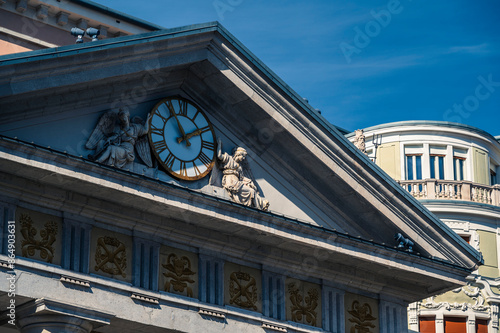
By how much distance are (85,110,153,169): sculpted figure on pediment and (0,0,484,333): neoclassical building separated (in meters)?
0.03

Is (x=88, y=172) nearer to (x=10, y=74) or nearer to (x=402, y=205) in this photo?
(x=10, y=74)

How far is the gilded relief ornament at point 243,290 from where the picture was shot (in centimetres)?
2842

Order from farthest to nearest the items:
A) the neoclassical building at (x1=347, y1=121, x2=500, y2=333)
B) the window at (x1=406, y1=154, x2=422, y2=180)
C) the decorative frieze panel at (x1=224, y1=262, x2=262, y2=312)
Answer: the window at (x1=406, y1=154, x2=422, y2=180) → the neoclassical building at (x1=347, y1=121, x2=500, y2=333) → the decorative frieze panel at (x1=224, y1=262, x2=262, y2=312)

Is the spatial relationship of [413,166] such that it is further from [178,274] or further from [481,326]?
[178,274]

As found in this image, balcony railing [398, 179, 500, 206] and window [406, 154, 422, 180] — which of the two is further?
window [406, 154, 422, 180]

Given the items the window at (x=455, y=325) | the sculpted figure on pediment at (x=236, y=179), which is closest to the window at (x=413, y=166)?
the window at (x=455, y=325)

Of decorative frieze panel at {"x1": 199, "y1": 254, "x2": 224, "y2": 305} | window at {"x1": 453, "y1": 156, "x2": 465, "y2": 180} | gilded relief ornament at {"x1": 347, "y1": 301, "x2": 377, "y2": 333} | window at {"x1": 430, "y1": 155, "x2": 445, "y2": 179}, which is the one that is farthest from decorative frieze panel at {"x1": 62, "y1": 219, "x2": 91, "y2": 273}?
window at {"x1": 453, "y1": 156, "x2": 465, "y2": 180}

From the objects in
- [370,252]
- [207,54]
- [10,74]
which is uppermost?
[207,54]

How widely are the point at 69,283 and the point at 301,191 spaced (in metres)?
6.89

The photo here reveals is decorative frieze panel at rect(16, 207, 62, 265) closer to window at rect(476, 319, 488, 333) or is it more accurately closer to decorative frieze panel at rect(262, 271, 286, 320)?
decorative frieze panel at rect(262, 271, 286, 320)

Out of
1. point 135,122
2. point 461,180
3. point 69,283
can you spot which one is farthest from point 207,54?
point 461,180

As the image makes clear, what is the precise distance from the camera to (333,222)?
1201 inches

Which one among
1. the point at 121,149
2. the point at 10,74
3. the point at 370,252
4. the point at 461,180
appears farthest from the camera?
the point at 461,180

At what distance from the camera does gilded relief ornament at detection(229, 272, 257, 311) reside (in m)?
28.4
